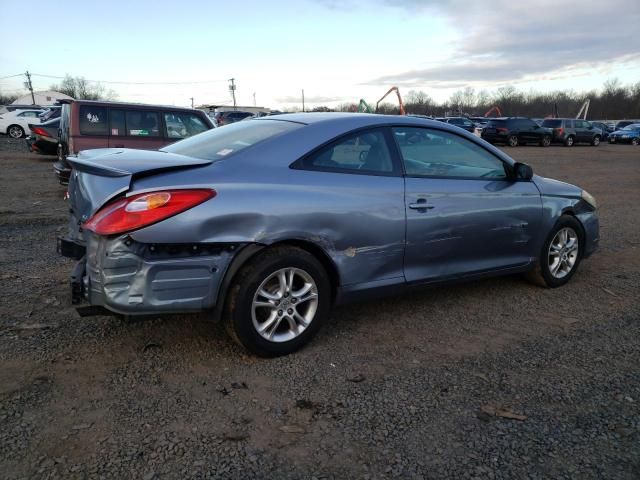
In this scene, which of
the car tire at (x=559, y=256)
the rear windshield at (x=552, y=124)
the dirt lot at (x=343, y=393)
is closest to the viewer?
the dirt lot at (x=343, y=393)

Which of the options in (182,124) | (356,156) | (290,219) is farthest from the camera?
(182,124)

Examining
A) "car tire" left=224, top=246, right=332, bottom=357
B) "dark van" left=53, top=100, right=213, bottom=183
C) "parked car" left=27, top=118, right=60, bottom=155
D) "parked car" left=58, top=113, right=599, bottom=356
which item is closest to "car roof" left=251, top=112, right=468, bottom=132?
"parked car" left=58, top=113, right=599, bottom=356

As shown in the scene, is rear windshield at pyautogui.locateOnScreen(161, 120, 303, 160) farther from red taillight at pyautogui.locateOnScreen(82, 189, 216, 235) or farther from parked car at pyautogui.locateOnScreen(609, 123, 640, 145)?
parked car at pyautogui.locateOnScreen(609, 123, 640, 145)

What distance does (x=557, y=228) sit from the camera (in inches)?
189

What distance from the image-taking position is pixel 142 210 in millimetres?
2873

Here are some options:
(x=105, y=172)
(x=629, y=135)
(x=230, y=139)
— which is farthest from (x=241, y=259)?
(x=629, y=135)

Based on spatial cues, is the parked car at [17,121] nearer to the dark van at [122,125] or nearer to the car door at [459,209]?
the dark van at [122,125]

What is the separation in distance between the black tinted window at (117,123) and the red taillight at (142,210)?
710cm

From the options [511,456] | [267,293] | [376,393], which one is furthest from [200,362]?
[511,456]

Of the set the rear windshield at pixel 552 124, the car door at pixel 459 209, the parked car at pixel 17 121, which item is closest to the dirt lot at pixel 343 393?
the car door at pixel 459 209

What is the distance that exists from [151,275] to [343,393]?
126 cm

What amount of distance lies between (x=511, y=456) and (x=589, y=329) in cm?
193

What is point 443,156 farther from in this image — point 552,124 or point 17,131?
point 552,124

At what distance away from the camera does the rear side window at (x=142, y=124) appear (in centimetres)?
953
